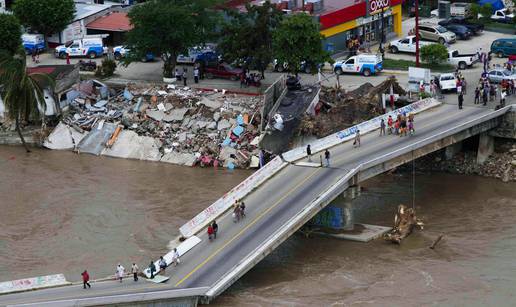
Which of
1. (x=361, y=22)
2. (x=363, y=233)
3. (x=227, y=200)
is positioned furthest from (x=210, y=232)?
(x=361, y=22)

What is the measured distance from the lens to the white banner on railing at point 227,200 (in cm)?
4959

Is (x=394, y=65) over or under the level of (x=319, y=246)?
over

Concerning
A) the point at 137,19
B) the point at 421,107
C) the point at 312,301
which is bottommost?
the point at 312,301

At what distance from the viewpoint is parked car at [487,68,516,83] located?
213ft

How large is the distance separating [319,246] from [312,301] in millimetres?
6539

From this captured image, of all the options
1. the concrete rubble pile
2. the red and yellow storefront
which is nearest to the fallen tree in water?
the concrete rubble pile

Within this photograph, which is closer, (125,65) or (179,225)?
(179,225)

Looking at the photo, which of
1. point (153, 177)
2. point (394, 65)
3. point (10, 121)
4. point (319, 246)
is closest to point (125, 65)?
point (10, 121)

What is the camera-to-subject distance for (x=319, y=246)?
165ft

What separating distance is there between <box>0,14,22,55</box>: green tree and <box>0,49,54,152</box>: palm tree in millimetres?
10255

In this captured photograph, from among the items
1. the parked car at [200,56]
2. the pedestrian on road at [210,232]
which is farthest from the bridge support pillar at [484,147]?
the parked car at [200,56]

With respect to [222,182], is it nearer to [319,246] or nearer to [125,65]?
[319,246]

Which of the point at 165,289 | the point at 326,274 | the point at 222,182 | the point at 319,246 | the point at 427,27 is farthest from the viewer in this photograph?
the point at 427,27

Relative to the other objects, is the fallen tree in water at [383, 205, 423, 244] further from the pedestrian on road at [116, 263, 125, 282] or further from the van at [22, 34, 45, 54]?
the van at [22, 34, 45, 54]
